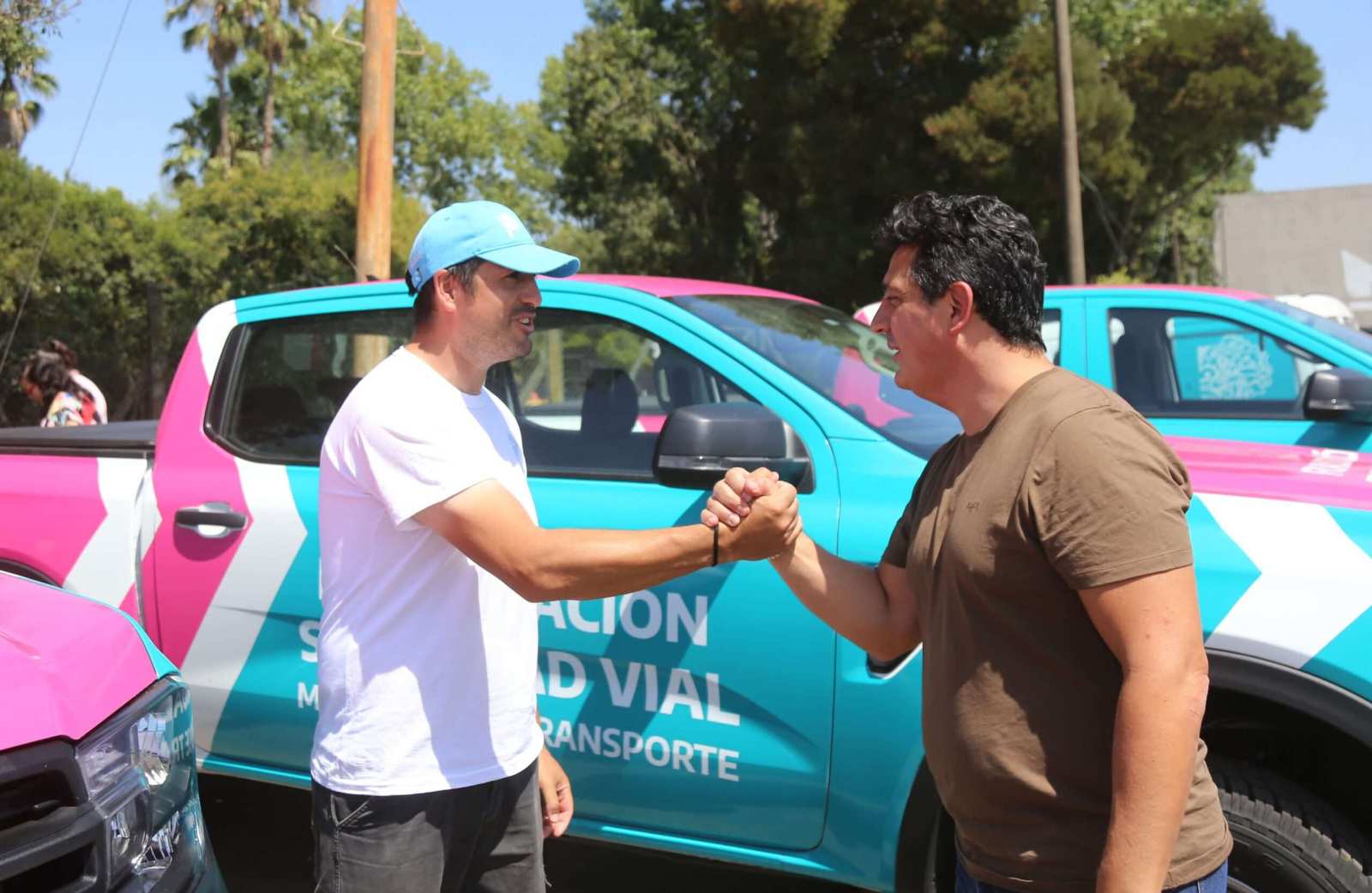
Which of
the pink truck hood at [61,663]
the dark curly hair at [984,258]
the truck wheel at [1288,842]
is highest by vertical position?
the dark curly hair at [984,258]

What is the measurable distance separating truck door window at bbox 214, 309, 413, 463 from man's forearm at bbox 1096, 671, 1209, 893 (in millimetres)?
2717

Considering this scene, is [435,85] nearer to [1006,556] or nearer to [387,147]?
[387,147]

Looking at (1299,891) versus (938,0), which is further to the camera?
(938,0)

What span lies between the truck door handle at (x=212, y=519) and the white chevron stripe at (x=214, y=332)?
48cm

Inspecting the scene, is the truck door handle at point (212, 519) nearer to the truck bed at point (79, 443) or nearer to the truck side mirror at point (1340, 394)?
the truck bed at point (79, 443)

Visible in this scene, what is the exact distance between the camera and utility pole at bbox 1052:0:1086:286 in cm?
1483

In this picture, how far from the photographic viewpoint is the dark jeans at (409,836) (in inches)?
86.7

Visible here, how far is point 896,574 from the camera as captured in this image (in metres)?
2.16

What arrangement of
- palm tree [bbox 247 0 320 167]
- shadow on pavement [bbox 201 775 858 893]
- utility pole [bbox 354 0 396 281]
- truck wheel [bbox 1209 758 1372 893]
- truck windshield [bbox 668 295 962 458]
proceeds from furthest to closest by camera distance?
palm tree [bbox 247 0 320 167], utility pole [bbox 354 0 396 281], shadow on pavement [bbox 201 775 858 893], truck windshield [bbox 668 295 962 458], truck wheel [bbox 1209 758 1372 893]

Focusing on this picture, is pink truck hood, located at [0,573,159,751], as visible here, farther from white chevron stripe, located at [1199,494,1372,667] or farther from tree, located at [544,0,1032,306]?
tree, located at [544,0,1032,306]

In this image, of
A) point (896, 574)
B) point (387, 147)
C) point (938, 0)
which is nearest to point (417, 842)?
point (896, 574)

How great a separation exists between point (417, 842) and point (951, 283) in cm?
125

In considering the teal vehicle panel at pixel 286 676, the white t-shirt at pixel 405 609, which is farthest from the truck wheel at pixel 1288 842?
the teal vehicle panel at pixel 286 676

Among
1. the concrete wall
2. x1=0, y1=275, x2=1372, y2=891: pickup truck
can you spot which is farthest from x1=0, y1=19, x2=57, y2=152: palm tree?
the concrete wall
